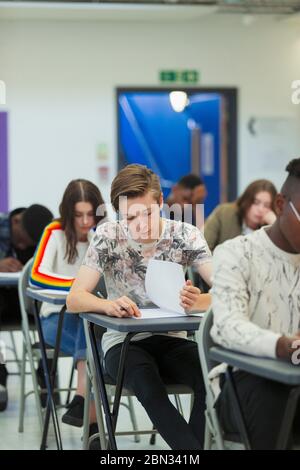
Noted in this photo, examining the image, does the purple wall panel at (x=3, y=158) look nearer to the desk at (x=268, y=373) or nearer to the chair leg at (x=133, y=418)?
the chair leg at (x=133, y=418)

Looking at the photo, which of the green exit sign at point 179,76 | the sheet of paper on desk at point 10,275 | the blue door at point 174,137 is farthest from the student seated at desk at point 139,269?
the blue door at point 174,137

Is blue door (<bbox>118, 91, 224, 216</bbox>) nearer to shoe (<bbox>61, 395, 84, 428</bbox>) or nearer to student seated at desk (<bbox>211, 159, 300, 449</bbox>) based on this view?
shoe (<bbox>61, 395, 84, 428</bbox>)

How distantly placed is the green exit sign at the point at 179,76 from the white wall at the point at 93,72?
7cm

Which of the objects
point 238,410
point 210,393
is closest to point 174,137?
point 210,393

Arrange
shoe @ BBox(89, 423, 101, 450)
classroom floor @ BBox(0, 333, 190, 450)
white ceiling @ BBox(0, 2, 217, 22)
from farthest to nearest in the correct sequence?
white ceiling @ BBox(0, 2, 217, 22)
classroom floor @ BBox(0, 333, 190, 450)
shoe @ BBox(89, 423, 101, 450)

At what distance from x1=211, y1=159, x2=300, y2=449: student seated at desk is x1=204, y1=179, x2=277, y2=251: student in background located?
2801 mm

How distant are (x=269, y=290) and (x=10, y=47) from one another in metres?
7.52

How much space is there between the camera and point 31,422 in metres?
4.12

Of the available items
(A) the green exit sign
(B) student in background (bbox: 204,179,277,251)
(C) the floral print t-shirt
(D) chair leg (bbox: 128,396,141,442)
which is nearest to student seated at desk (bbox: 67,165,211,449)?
(C) the floral print t-shirt

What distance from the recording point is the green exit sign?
9430 millimetres

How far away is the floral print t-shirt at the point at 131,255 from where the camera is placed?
2.85 metres

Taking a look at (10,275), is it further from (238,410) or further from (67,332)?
(238,410)

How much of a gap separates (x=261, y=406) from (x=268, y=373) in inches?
8.2
